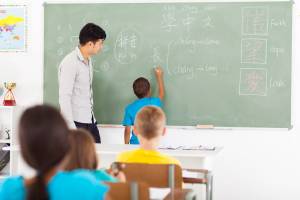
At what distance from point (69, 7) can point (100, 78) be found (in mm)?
813

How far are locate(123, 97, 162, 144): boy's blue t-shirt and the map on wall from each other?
1381 millimetres

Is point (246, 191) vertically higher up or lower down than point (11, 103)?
lower down

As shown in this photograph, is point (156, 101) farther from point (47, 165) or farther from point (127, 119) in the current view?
point (47, 165)

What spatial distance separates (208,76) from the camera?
5.24m

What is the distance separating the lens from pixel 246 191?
5305 mm

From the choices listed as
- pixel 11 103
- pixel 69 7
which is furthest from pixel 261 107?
pixel 11 103

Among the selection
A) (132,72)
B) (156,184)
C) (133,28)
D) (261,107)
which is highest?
(133,28)

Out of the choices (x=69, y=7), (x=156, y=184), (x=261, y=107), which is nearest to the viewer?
(x=156, y=184)

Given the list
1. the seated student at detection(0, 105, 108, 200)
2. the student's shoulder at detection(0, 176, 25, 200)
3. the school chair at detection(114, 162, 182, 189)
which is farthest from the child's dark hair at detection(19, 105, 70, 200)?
the school chair at detection(114, 162, 182, 189)

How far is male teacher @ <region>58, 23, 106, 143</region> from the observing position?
4.79 m

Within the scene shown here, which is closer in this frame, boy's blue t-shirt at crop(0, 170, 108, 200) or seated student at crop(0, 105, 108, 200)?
seated student at crop(0, 105, 108, 200)

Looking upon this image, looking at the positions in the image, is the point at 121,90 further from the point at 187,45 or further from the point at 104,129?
the point at 187,45

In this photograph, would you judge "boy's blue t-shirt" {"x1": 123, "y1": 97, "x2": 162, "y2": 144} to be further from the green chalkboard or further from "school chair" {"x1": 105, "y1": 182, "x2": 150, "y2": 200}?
"school chair" {"x1": 105, "y1": 182, "x2": 150, "y2": 200}

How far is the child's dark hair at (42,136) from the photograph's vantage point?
183 centimetres
